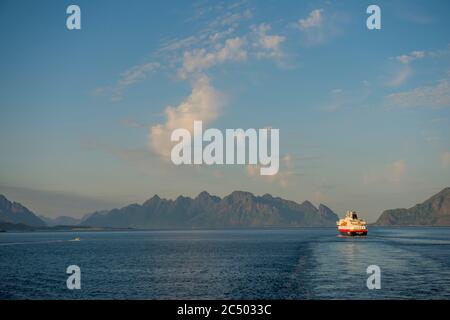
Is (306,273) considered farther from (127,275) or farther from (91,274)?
(91,274)

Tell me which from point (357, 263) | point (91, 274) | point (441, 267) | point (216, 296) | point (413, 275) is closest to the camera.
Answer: point (216, 296)

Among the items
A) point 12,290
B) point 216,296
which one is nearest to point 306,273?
point 216,296

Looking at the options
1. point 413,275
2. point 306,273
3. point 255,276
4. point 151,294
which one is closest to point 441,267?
point 413,275

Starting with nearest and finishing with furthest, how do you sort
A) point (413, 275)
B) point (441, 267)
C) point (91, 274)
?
point (413, 275), point (91, 274), point (441, 267)

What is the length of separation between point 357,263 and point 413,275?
72.9 feet

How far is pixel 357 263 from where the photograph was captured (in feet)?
328

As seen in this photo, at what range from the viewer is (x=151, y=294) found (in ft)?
202
